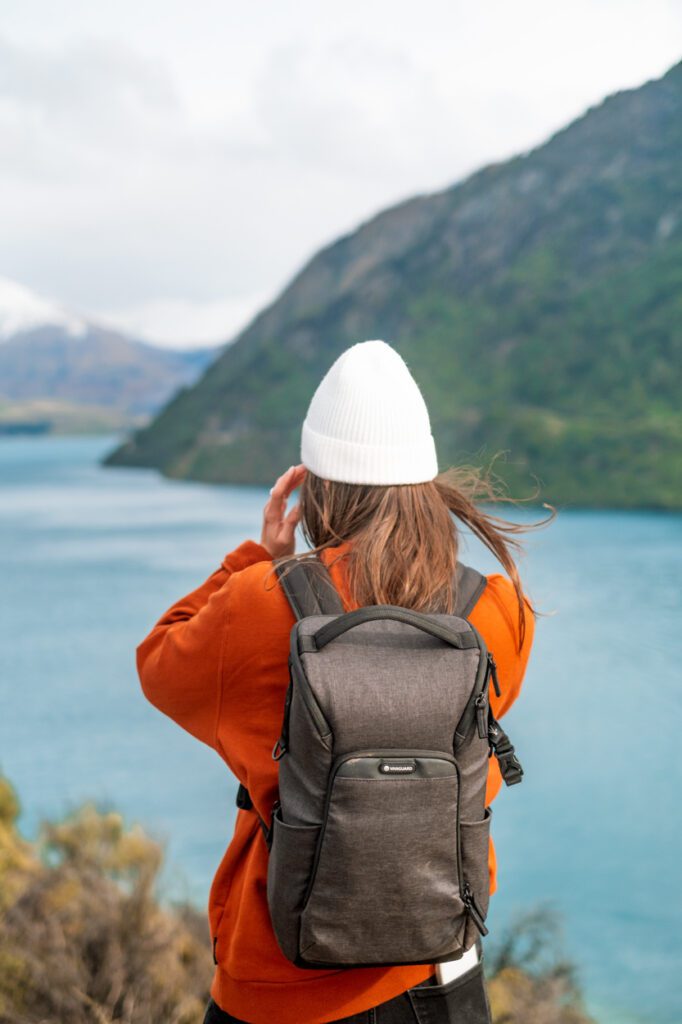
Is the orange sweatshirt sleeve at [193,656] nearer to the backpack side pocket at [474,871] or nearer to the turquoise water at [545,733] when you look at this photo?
the backpack side pocket at [474,871]

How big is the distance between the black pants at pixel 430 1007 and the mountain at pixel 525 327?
51.0 m

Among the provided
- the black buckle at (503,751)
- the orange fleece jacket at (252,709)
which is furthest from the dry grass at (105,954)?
the black buckle at (503,751)

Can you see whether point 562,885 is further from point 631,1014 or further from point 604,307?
point 604,307

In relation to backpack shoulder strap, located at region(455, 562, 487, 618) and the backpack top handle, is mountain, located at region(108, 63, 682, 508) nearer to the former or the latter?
backpack shoulder strap, located at region(455, 562, 487, 618)

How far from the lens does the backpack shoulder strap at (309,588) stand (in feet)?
4.21

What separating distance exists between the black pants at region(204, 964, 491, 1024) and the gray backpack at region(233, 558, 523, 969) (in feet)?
0.38

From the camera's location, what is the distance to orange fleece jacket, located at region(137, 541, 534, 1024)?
51.3 inches

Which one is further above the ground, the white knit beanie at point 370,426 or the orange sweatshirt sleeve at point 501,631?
the white knit beanie at point 370,426

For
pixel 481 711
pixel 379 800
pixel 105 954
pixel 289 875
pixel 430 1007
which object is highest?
pixel 481 711

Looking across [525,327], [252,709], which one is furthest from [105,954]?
[525,327]

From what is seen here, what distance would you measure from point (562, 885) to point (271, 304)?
301ft

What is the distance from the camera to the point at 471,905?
131cm

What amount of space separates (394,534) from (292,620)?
0.18 m

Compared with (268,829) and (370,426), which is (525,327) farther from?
(268,829)
